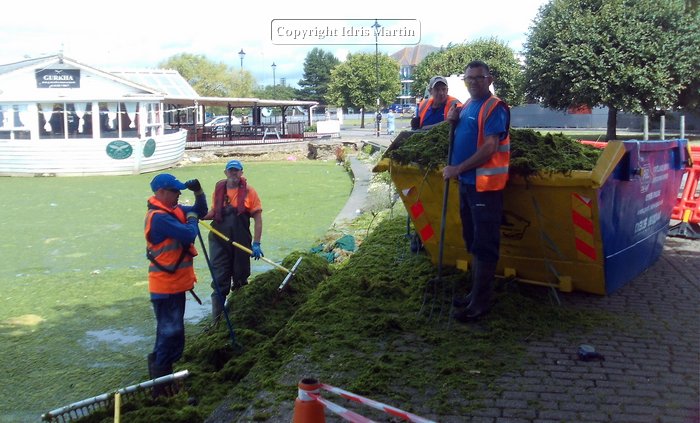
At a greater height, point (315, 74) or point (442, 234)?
point (315, 74)

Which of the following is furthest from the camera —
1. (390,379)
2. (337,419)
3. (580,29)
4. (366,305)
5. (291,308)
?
(580,29)

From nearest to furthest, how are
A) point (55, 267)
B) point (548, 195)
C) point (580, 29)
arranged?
point (548, 195) → point (55, 267) → point (580, 29)

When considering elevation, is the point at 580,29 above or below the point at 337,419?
above

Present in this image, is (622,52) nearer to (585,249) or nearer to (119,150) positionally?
(119,150)

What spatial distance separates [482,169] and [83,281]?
6.11m

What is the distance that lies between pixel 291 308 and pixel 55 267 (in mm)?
4724

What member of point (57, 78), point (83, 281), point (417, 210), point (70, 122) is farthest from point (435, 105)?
point (57, 78)

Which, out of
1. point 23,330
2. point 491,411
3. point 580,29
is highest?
point 580,29

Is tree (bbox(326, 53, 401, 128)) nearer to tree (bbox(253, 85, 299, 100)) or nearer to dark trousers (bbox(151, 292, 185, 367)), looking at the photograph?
tree (bbox(253, 85, 299, 100))

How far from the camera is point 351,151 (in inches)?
1227

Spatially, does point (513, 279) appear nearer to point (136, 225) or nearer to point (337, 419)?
point (337, 419)

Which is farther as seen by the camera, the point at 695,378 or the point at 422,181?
the point at 422,181

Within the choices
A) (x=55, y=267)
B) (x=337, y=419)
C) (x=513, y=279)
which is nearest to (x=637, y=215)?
(x=513, y=279)

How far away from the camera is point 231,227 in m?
6.86
